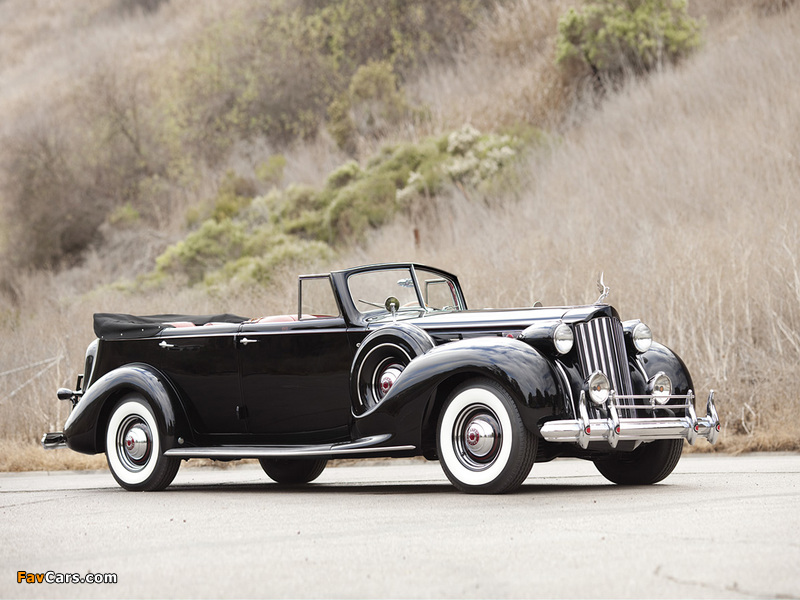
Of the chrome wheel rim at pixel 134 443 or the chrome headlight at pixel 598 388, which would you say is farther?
the chrome wheel rim at pixel 134 443

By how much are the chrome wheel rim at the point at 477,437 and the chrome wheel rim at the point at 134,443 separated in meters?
3.30

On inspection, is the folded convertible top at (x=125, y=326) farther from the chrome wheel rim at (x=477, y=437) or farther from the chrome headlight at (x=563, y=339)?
the chrome headlight at (x=563, y=339)

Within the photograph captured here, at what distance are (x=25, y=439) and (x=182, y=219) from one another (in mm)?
22824

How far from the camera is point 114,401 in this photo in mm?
10602

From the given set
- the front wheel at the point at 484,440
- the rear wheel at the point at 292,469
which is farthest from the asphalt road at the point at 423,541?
the rear wheel at the point at 292,469

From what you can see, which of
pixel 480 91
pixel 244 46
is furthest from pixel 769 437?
pixel 244 46

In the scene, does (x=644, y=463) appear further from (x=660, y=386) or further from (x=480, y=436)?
(x=480, y=436)

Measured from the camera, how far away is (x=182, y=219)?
3900cm

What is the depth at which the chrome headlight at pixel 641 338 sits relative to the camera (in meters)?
8.98

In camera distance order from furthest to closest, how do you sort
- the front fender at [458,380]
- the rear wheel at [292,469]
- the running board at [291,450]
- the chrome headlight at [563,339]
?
1. the rear wheel at [292,469]
2. the running board at [291,450]
3. the chrome headlight at [563,339]
4. the front fender at [458,380]

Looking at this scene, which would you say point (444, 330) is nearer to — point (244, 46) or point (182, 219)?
point (182, 219)
